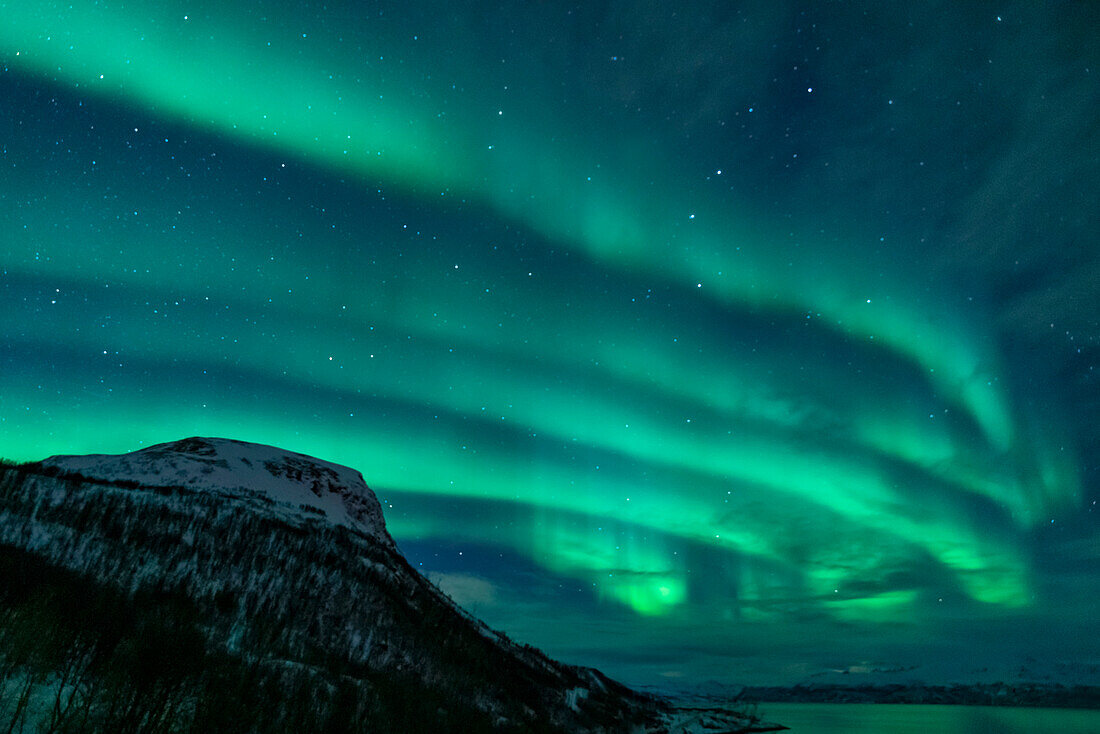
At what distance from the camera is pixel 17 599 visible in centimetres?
1775

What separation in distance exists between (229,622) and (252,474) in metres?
33.5

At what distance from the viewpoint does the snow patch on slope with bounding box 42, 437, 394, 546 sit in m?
50.0

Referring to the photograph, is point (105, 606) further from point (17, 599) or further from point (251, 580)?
point (251, 580)

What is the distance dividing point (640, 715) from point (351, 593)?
39560 millimetres

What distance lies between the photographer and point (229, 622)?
3725cm

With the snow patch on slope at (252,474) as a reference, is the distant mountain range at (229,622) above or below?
below

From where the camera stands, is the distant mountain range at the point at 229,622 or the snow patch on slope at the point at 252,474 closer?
the distant mountain range at the point at 229,622

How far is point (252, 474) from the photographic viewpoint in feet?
220

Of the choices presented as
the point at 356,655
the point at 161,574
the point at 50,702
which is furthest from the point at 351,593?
the point at 50,702

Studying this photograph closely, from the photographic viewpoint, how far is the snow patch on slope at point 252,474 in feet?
164

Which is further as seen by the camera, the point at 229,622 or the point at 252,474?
the point at 252,474

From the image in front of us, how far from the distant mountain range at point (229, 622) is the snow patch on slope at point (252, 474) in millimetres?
444

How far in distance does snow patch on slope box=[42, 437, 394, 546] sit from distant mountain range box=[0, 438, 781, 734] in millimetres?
444

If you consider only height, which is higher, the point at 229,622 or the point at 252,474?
the point at 252,474
